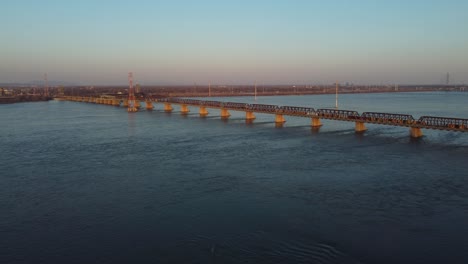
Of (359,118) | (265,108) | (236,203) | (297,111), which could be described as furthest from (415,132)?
(236,203)

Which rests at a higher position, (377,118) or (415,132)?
(377,118)

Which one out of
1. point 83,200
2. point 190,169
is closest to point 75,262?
point 83,200

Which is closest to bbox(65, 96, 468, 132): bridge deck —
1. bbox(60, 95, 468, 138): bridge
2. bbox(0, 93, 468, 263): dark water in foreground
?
bbox(60, 95, 468, 138): bridge

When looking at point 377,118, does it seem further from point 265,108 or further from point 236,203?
point 236,203

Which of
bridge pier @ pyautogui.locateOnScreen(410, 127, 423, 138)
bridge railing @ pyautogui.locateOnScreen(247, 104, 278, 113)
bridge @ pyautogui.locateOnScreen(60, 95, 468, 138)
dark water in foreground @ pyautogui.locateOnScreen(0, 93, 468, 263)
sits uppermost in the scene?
bridge railing @ pyautogui.locateOnScreen(247, 104, 278, 113)

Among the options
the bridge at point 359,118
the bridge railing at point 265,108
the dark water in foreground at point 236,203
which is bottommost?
the dark water in foreground at point 236,203

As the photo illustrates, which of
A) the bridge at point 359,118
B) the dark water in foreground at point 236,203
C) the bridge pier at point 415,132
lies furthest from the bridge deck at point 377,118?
the dark water in foreground at point 236,203

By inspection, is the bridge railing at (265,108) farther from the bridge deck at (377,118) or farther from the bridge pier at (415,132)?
the bridge pier at (415,132)

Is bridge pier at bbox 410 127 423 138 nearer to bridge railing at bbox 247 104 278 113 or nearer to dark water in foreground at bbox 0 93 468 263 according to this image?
dark water in foreground at bbox 0 93 468 263

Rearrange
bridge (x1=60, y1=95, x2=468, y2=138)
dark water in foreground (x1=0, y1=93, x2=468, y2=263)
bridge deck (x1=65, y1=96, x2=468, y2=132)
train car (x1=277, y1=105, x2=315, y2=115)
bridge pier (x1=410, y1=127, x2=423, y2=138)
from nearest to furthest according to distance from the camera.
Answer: dark water in foreground (x1=0, y1=93, x2=468, y2=263) → bridge deck (x1=65, y1=96, x2=468, y2=132) → bridge (x1=60, y1=95, x2=468, y2=138) → bridge pier (x1=410, y1=127, x2=423, y2=138) → train car (x1=277, y1=105, x2=315, y2=115)
